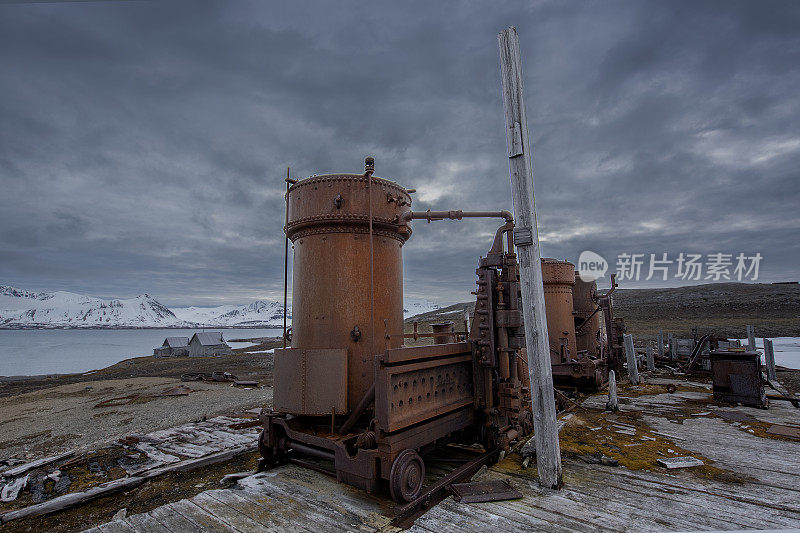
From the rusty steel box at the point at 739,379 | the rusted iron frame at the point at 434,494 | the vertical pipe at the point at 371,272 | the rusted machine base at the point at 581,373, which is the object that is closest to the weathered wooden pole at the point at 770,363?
the rusty steel box at the point at 739,379

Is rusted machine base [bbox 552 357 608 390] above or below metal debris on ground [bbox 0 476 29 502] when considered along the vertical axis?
above

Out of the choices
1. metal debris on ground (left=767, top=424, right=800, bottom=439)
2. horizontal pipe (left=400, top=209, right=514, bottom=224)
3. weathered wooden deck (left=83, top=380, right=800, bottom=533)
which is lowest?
metal debris on ground (left=767, top=424, right=800, bottom=439)

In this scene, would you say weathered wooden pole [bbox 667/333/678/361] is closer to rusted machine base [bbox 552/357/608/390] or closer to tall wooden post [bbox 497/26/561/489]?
rusted machine base [bbox 552/357/608/390]

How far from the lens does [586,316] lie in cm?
1705

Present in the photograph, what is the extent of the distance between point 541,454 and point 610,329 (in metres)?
14.7

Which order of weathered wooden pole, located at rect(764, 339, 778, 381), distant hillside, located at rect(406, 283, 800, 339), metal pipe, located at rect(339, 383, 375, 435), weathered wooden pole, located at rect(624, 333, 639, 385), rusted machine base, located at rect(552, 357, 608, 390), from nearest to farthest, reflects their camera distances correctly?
metal pipe, located at rect(339, 383, 375, 435) → rusted machine base, located at rect(552, 357, 608, 390) → weathered wooden pole, located at rect(764, 339, 778, 381) → weathered wooden pole, located at rect(624, 333, 639, 385) → distant hillside, located at rect(406, 283, 800, 339)

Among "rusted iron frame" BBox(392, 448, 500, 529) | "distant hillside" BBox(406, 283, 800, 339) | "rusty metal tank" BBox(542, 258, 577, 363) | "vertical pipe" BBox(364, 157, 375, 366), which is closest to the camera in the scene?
"rusted iron frame" BBox(392, 448, 500, 529)

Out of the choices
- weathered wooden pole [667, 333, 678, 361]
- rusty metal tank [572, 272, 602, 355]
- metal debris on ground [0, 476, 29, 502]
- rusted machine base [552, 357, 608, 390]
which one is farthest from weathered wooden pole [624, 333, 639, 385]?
metal debris on ground [0, 476, 29, 502]

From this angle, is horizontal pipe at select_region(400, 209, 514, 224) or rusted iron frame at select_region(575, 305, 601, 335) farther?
rusted iron frame at select_region(575, 305, 601, 335)

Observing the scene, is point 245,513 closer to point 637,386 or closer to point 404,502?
point 404,502

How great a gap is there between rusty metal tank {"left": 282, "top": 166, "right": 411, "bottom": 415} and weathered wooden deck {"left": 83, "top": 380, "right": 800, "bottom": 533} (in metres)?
1.36

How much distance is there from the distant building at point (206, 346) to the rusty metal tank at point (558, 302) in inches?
1897

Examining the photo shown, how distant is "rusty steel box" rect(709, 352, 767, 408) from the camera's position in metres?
10.4

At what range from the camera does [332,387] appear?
6371 millimetres
